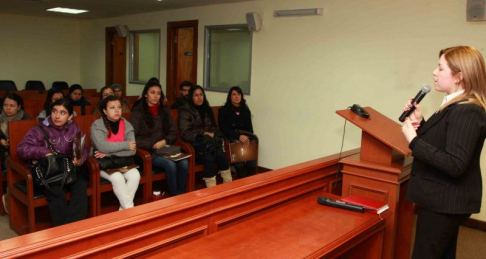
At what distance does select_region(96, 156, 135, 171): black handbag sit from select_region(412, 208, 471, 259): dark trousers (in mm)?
2495

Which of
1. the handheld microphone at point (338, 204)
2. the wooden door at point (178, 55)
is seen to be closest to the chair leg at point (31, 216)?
the handheld microphone at point (338, 204)

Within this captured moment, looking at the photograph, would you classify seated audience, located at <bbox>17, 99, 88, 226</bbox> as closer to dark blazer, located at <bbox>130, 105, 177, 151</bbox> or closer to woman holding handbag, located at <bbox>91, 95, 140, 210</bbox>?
woman holding handbag, located at <bbox>91, 95, 140, 210</bbox>

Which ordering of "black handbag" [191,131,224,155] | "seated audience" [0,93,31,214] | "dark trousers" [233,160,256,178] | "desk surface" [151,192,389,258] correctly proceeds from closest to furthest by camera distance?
1. "desk surface" [151,192,389,258]
2. "seated audience" [0,93,31,214]
3. "black handbag" [191,131,224,155]
4. "dark trousers" [233,160,256,178]

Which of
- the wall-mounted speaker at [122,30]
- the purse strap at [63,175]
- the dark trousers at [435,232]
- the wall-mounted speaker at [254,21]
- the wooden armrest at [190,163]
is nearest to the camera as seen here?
the dark trousers at [435,232]

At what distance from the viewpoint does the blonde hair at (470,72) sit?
5.52ft

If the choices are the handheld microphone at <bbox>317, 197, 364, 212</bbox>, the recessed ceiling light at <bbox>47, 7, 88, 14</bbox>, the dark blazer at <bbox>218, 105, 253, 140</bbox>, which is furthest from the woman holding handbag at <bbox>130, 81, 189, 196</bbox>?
the recessed ceiling light at <bbox>47, 7, 88, 14</bbox>

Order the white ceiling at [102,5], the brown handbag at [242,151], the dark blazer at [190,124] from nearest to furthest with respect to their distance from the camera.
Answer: the dark blazer at [190,124] → the brown handbag at [242,151] → the white ceiling at [102,5]

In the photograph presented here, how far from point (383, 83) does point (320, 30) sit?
3.26 ft

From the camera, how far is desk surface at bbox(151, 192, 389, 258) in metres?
1.67

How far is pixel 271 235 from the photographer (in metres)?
1.87

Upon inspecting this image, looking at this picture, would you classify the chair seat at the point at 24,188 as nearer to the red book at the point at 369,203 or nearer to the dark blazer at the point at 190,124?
the dark blazer at the point at 190,124

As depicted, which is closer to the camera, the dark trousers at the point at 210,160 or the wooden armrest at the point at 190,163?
the wooden armrest at the point at 190,163

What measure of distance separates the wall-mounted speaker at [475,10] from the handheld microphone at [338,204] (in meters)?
2.42

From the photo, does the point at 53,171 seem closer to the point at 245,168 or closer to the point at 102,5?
the point at 245,168
